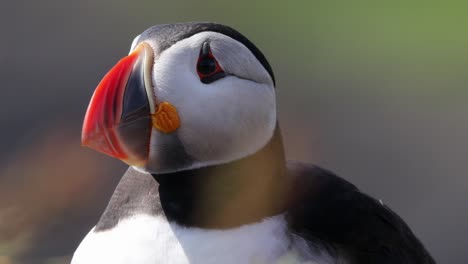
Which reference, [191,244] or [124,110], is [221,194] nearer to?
[191,244]

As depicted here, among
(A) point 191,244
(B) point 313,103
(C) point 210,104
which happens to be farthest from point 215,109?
(B) point 313,103

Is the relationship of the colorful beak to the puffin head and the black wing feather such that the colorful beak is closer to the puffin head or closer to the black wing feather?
the puffin head

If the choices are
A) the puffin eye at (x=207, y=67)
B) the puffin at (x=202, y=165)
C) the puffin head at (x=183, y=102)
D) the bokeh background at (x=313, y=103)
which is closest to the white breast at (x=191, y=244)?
the puffin at (x=202, y=165)

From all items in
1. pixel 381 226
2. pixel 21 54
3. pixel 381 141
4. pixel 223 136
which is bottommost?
pixel 381 141

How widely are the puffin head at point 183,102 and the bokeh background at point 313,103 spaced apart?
1.50 meters

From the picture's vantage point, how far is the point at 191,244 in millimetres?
1691

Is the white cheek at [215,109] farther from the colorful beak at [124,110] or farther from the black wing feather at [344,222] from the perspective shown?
the black wing feather at [344,222]

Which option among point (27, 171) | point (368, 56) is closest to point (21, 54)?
point (27, 171)

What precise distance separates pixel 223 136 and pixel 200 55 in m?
0.15

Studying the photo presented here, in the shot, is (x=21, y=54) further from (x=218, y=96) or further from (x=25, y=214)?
(x=218, y=96)

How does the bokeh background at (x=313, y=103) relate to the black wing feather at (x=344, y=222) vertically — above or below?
below

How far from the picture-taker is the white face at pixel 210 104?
1.66 m

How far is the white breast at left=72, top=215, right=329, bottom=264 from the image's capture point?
1.67m

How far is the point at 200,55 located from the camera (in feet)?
5.49
